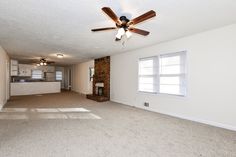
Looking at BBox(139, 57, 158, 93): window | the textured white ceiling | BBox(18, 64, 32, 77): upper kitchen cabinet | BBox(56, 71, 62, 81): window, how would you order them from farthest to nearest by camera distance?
1. BBox(56, 71, 62, 81): window
2. BBox(18, 64, 32, 77): upper kitchen cabinet
3. BBox(139, 57, 158, 93): window
4. the textured white ceiling

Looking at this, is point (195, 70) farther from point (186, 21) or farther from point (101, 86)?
point (101, 86)

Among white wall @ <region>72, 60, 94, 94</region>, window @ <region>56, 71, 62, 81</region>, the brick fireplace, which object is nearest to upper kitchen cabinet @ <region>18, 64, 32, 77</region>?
window @ <region>56, 71, 62, 81</region>

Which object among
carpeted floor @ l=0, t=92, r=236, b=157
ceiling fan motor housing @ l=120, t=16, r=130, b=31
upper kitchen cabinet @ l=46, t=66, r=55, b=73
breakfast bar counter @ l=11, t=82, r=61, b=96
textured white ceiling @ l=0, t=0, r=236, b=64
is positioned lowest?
carpeted floor @ l=0, t=92, r=236, b=157

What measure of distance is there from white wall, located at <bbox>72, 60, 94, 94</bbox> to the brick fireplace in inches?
44.0

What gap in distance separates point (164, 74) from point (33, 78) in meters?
11.1

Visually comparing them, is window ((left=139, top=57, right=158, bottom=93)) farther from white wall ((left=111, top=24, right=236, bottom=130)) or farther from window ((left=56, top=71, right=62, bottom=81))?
window ((left=56, top=71, right=62, bottom=81))

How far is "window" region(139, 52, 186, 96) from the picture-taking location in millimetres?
4145

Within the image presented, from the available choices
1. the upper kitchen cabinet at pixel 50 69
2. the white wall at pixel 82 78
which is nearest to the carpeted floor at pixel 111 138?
the white wall at pixel 82 78

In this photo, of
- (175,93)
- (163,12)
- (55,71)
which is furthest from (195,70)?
(55,71)

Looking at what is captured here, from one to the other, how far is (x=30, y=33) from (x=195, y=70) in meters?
4.69

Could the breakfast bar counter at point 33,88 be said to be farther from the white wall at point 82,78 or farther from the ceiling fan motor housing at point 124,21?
the ceiling fan motor housing at point 124,21

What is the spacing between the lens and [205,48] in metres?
3.58

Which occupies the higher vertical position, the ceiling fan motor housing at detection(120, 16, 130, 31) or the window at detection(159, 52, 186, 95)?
the ceiling fan motor housing at detection(120, 16, 130, 31)

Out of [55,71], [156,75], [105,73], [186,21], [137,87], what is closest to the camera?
[186,21]
